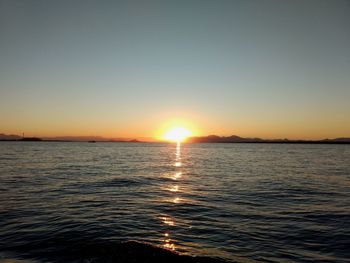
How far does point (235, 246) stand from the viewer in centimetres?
1339

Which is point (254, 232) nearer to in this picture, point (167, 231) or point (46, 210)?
point (167, 231)

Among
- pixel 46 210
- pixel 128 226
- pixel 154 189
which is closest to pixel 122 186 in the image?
pixel 154 189

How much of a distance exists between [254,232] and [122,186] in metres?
18.7

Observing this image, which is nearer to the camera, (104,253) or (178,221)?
(104,253)

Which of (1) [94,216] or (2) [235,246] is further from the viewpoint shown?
(1) [94,216]

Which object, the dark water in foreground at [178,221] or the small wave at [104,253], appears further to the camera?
the dark water in foreground at [178,221]

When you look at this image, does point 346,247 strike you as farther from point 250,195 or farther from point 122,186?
point 122,186

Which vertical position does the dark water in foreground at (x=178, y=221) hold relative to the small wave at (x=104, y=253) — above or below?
below

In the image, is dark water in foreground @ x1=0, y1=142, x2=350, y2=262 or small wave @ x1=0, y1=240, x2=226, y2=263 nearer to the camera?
small wave @ x1=0, y1=240, x2=226, y2=263

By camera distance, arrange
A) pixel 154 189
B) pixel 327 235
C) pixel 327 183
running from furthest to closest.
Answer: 1. pixel 327 183
2. pixel 154 189
3. pixel 327 235

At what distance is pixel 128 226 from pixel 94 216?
319 cm

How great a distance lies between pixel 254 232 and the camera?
615 inches

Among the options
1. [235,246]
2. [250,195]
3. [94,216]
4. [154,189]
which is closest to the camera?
[235,246]

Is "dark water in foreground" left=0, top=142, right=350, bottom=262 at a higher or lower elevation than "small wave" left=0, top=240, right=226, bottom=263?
lower
